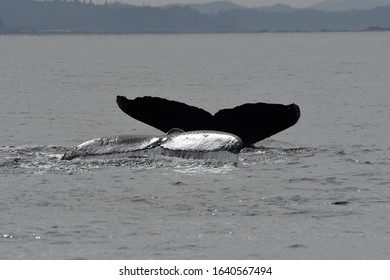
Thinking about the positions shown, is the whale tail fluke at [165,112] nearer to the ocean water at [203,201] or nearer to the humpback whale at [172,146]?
the humpback whale at [172,146]

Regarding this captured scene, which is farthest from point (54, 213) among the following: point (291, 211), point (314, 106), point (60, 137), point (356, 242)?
point (314, 106)

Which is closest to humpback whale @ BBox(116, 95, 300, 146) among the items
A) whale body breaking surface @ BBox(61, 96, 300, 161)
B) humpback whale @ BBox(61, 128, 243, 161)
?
whale body breaking surface @ BBox(61, 96, 300, 161)

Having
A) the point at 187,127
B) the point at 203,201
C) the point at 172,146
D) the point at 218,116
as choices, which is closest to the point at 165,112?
the point at 187,127

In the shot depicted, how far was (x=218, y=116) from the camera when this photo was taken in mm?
17047

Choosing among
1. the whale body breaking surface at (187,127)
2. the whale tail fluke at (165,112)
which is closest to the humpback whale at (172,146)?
the whale body breaking surface at (187,127)

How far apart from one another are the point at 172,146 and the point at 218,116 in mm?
1121

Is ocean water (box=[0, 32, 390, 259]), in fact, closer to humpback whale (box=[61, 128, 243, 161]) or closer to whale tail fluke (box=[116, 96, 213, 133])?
humpback whale (box=[61, 128, 243, 161])

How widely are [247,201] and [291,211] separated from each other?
90 cm

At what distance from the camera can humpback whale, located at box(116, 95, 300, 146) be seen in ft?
55.6

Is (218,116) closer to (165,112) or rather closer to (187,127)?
(187,127)

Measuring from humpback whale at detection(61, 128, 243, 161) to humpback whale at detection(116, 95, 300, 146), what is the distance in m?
0.50

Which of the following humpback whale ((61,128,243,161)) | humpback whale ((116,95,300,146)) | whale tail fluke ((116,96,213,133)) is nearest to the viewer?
humpback whale ((61,128,243,161))

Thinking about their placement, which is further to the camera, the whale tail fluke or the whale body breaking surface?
the whale tail fluke

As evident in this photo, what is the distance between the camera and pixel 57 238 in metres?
12.2
